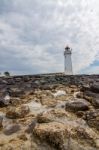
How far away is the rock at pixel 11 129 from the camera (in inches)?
178

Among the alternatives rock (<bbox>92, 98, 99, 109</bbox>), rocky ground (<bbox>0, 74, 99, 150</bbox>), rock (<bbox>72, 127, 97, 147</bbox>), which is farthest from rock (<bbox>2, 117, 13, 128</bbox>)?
rock (<bbox>92, 98, 99, 109</bbox>)

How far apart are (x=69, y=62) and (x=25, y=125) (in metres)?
26.2

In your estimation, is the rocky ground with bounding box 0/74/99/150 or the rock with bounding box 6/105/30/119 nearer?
the rocky ground with bounding box 0/74/99/150

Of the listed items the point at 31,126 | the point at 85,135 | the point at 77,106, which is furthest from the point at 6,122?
the point at 85,135

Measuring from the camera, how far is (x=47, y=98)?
6688 mm

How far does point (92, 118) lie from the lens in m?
4.75

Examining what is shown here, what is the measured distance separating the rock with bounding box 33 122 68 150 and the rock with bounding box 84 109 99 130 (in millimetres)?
628

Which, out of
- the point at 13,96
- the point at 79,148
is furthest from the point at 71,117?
the point at 13,96

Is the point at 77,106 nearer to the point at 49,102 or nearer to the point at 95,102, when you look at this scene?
the point at 95,102

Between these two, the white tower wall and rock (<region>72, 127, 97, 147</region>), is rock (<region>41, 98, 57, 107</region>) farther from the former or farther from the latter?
the white tower wall

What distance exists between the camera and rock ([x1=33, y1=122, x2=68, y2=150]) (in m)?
3.87

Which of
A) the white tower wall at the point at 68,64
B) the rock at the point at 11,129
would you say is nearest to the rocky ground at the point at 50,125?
the rock at the point at 11,129

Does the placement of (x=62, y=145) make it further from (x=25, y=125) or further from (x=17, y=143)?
(x=25, y=125)

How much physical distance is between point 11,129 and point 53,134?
3.23 feet
